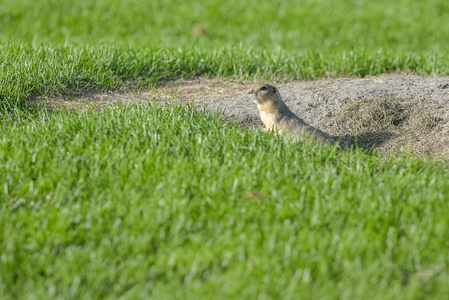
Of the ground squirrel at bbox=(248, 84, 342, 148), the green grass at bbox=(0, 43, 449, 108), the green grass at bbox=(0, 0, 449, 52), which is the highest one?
the ground squirrel at bbox=(248, 84, 342, 148)

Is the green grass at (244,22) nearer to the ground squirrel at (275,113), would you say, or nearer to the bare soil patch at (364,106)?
the bare soil patch at (364,106)

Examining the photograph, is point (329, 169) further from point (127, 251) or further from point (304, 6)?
point (304, 6)

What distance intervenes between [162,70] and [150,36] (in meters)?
3.86

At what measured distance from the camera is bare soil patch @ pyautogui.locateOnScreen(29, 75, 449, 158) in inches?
215

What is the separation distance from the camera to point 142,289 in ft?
9.96

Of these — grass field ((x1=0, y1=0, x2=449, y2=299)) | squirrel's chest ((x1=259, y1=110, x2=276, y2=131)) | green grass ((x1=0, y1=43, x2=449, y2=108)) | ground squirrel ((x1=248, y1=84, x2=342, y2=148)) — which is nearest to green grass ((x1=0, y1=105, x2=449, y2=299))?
grass field ((x1=0, y1=0, x2=449, y2=299))

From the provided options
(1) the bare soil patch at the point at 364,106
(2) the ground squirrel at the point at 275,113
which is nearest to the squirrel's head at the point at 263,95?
(2) the ground squirrel at the point at 275,113

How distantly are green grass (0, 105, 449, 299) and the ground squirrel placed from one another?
2.20 ft

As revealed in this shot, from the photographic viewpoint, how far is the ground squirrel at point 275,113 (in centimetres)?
539

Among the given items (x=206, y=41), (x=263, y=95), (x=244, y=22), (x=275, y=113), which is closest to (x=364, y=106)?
(x=275, y=113)

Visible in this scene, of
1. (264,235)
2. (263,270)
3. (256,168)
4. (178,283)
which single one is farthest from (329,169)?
(178,283)

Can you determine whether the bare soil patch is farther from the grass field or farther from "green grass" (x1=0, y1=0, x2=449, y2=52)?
"green grass" (x1=0, y1=0, x2=449, y2=52)

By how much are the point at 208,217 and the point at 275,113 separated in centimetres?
211

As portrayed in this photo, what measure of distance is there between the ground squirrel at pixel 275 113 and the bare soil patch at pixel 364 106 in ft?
1.03
